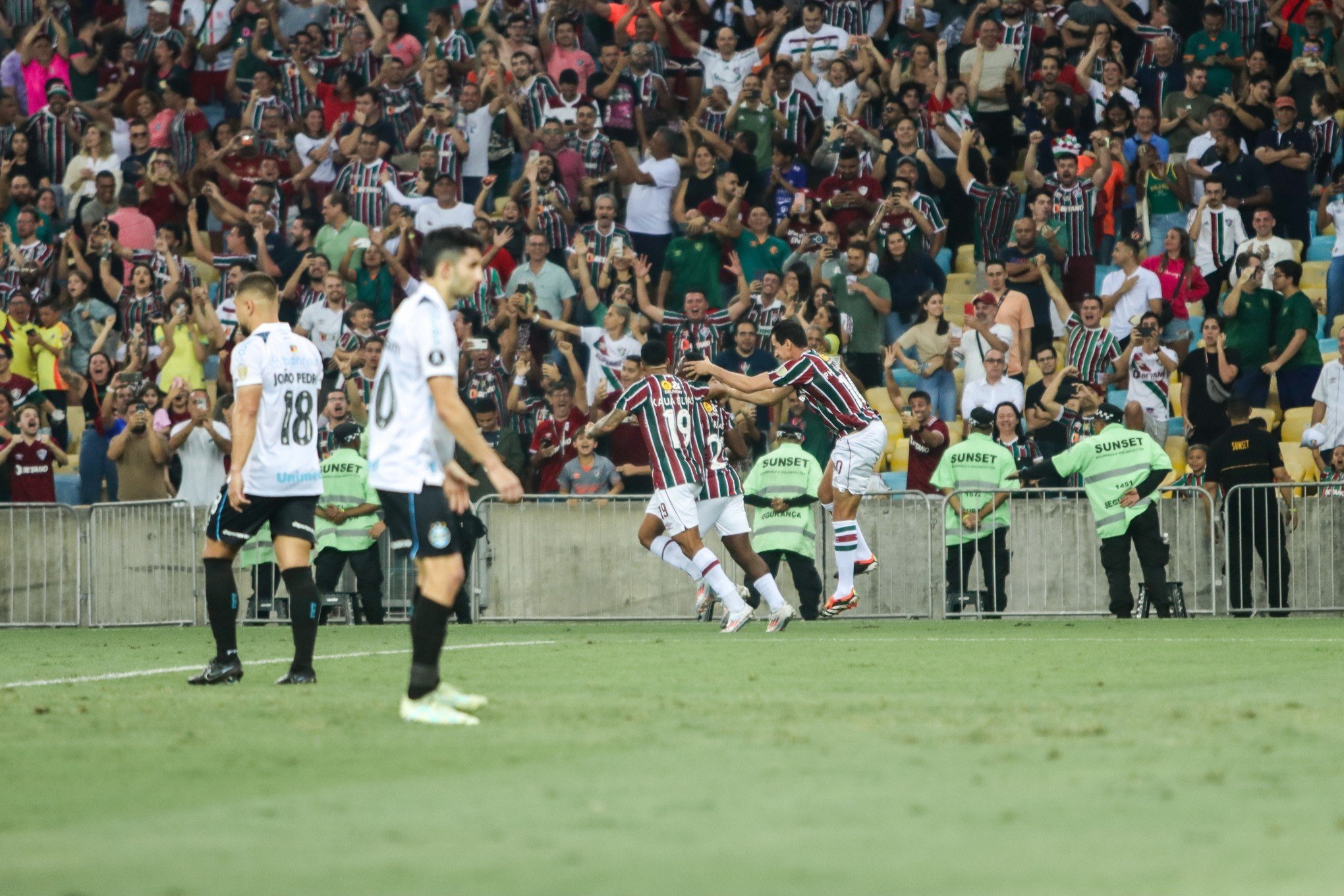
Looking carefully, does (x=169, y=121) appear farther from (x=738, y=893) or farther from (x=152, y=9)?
(x=738, y=893)

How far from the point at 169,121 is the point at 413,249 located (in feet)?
16.3

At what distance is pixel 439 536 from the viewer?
777cm

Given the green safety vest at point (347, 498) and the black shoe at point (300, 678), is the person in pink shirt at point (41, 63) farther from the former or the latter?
the black shoe at point (300, 678)

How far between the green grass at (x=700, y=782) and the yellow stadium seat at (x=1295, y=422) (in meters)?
8.77

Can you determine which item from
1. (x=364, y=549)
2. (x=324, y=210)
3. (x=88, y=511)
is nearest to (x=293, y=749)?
(x=364, y=549)

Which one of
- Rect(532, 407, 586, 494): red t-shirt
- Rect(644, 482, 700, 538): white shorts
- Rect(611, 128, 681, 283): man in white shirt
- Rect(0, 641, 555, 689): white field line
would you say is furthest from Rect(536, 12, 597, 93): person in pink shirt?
Rect(0, 641, 555, 689): white field line

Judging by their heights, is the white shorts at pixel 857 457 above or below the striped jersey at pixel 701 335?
below

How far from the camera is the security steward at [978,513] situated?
17734 millimetres

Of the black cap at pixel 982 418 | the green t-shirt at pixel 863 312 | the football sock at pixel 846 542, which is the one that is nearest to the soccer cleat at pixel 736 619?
the football sock at pixel 846 542

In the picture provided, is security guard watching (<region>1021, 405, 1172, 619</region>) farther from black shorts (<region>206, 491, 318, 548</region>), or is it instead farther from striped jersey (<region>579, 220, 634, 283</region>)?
black shorts (<region>206, 491, 318, 548</region>)

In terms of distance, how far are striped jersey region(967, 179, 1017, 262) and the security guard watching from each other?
4.43 metres

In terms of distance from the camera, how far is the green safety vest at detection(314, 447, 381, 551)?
18.5m

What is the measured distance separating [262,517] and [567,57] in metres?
15.0

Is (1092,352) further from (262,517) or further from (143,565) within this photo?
(262,517)
